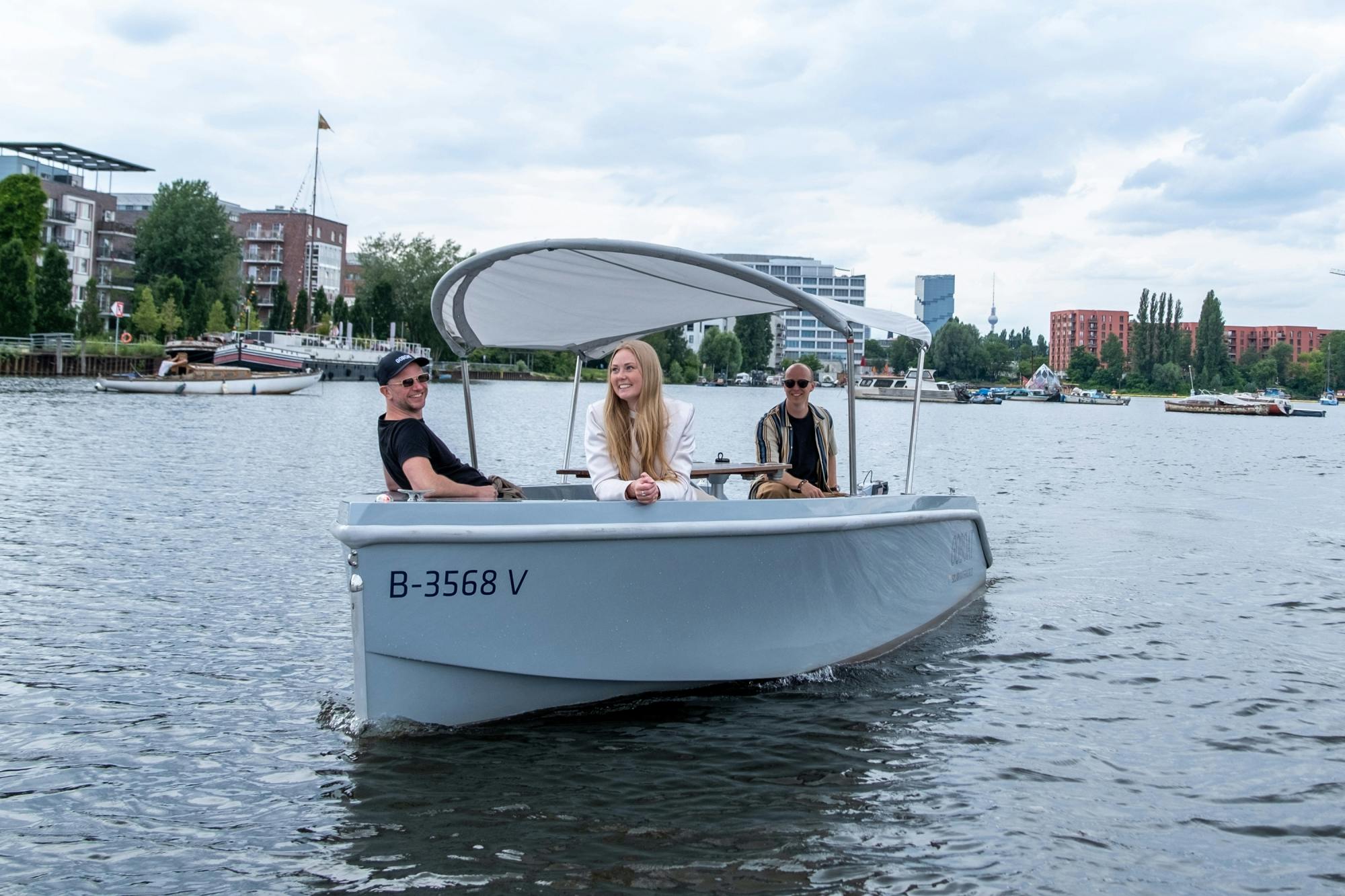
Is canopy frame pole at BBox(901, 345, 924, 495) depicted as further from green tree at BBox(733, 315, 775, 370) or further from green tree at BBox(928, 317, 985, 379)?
green tree at BBox(928, 317, 985, 379)

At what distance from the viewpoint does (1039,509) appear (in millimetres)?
22484

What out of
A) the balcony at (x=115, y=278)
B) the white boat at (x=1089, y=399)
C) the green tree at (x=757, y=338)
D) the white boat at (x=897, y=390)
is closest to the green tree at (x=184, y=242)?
the balcony at (x=115, y=278)

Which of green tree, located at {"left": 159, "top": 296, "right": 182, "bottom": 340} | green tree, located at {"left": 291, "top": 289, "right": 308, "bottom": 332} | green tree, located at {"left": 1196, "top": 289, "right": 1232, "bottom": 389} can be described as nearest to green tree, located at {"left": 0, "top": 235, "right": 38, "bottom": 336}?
green tree, located at {"left": 159, "top": 296, "right": 182, "bottom": 340}

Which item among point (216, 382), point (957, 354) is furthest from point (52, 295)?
point (957, 354)

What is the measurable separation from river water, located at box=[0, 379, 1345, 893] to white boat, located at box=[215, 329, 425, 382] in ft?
172

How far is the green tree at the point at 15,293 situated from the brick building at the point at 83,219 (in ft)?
84.0

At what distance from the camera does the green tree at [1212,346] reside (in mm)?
188750

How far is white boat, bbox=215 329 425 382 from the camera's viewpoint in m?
76.5

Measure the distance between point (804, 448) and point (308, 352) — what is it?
8705 cm

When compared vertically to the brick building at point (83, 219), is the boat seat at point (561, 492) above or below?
below

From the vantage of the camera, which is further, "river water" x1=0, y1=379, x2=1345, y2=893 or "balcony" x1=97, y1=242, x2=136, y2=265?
"balcony" x1=97, y1=242, x2=136, y2=265

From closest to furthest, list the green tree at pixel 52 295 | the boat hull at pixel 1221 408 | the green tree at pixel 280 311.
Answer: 1. the green tree at pixel 52 295
2. the green tree at pixel 280 311
3. the boat hull at pixel 1221 408

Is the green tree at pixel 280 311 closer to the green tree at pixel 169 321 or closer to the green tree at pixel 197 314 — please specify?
the green tree at pixel 197 314

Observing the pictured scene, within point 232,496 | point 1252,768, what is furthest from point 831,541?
point 232,496
